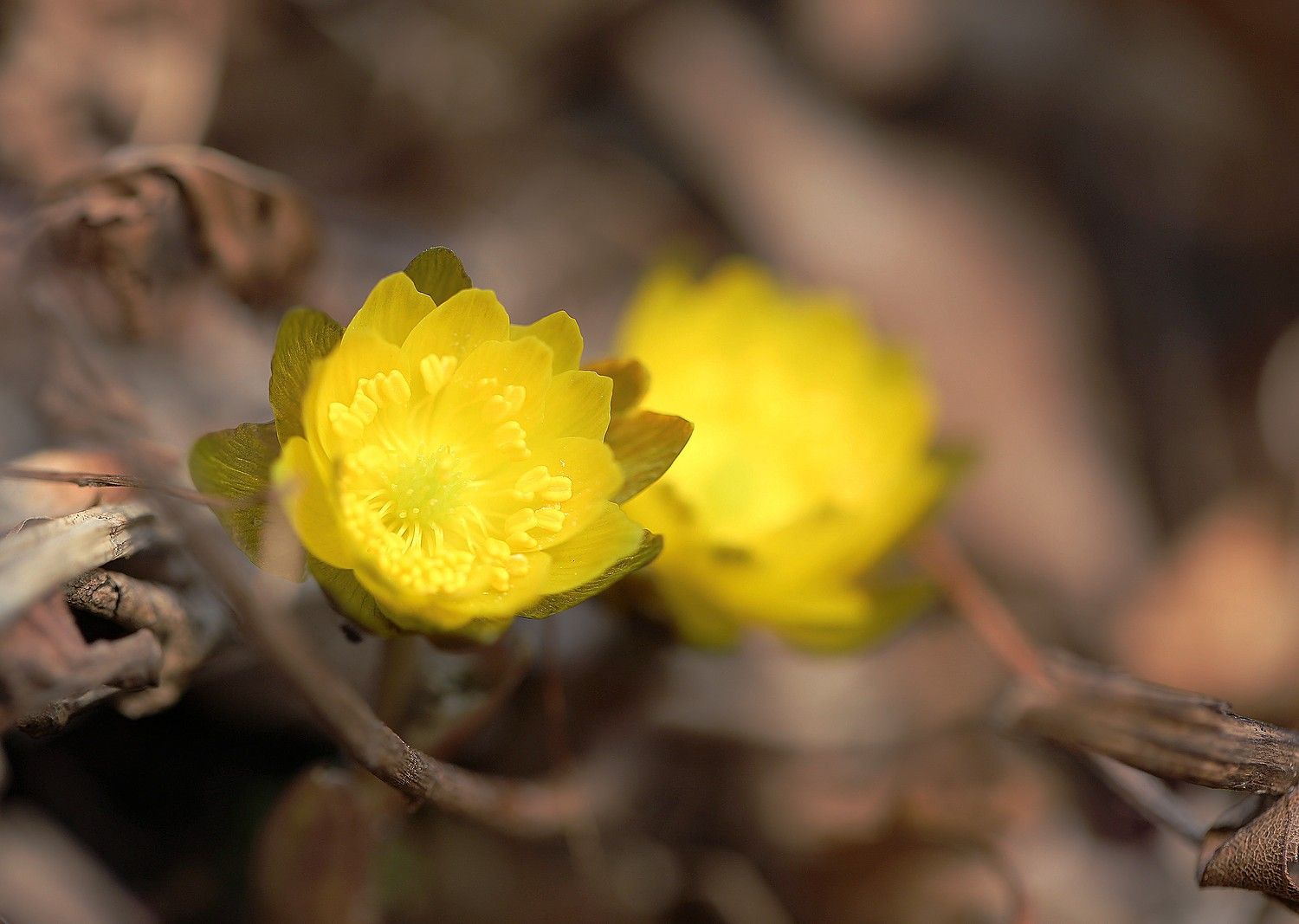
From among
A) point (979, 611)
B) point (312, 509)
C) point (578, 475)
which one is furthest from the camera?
point (979, 611)

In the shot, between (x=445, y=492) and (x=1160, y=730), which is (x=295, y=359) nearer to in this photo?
(x=445, y=492)

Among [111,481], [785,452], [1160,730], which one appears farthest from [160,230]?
[1160,730]

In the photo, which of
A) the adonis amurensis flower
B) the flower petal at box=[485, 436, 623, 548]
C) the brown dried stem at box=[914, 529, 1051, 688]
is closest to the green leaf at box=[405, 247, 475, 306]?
the adonis amurensis flower

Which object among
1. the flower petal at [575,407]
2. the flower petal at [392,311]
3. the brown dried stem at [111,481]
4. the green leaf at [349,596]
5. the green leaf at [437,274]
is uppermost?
the green leaf at [437,274]

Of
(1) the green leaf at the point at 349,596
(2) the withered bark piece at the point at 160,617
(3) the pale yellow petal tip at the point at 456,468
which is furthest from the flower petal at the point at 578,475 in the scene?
(2) the withered bark piece at the point at 160,617

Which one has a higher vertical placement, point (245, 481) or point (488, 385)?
point (488, 385)

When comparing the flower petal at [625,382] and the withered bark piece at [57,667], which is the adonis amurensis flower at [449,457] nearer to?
the flower petal at [625,382]

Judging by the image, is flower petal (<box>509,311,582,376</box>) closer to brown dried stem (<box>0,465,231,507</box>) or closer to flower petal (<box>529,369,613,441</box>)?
flower petal (<box>529,369,613,441</box>)
